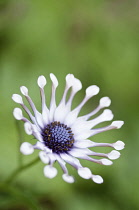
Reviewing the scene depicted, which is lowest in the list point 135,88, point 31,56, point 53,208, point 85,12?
point 53,208

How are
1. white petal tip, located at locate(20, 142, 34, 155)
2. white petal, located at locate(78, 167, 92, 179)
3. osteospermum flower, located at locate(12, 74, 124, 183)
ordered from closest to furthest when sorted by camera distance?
white petal tip, located at locate(20, 142, 34, 155) < white petal, located at locate(78, 167, 92, 179) < osteospermum flower, located at locate(12, 74, 124, 183)

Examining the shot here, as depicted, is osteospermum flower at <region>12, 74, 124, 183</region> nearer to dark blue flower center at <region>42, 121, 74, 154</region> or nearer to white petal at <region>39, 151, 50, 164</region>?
dark blue flower center at <region>42, 121, 74, 154</region>

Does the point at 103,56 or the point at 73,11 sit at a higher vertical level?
the point at 73,11

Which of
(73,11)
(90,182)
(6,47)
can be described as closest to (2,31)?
(6,47)

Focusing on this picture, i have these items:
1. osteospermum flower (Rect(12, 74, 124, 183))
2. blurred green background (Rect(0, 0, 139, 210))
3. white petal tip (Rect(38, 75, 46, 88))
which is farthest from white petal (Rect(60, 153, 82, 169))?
blurred green background (Rect(0, 0, 139, 210))

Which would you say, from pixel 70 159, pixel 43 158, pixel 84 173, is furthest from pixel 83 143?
pixel 43 158

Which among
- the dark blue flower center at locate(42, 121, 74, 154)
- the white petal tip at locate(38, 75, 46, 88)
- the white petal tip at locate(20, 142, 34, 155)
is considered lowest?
the white petal tip at locate(20, 142, 34, 155)

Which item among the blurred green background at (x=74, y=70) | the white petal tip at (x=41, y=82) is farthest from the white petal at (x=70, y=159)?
the blurred green background at (x=74, y=70)

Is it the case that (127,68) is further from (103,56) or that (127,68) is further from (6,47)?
(6,47)
